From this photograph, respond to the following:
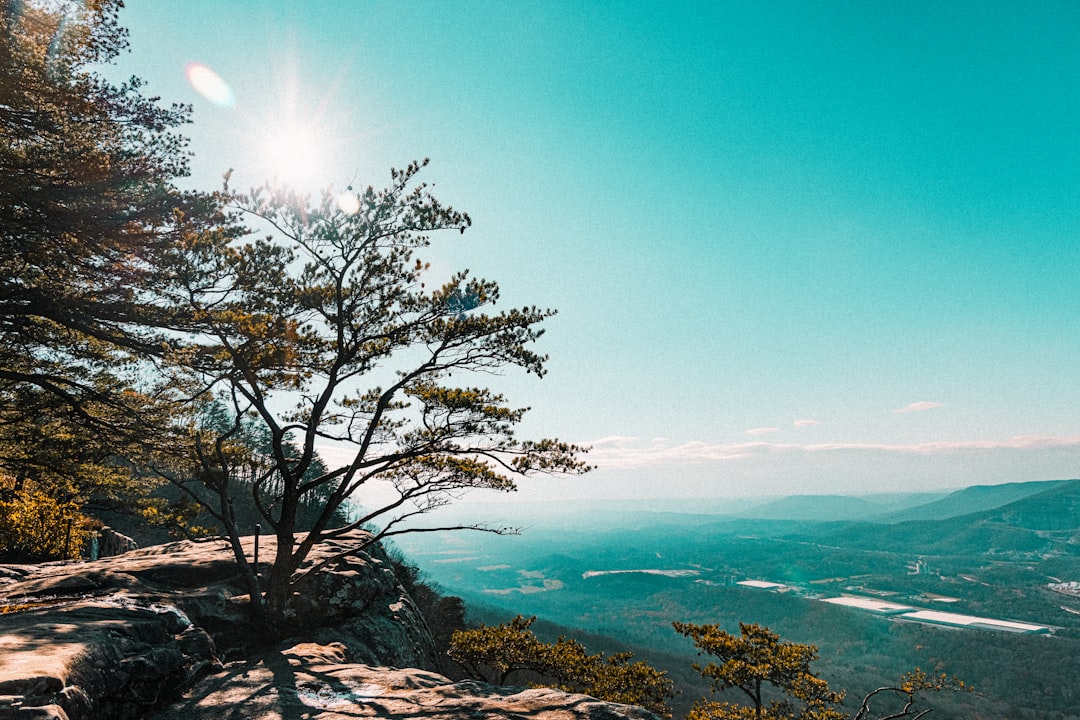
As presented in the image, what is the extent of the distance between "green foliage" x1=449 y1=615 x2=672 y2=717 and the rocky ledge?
8.93ft

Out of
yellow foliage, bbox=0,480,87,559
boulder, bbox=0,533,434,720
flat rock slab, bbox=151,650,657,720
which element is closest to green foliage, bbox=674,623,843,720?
boulder, bbox=0,533,434,720

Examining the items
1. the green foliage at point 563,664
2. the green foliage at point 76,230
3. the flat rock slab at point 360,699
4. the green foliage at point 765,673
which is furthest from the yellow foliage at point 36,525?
Answer: the green foliage at point 765,673

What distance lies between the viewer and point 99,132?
1286 cm

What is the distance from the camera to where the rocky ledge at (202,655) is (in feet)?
19.9

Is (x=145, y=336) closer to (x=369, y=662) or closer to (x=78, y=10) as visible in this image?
(x=78, y=10)

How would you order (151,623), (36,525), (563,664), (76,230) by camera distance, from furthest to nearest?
(563,664) → (36,525) → (76,230) → (151,623)

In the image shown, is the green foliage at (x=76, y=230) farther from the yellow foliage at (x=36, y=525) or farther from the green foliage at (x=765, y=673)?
the green foliage at (x=765, y=673)

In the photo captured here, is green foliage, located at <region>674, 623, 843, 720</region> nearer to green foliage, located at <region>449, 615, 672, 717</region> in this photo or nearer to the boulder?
green foliage, located at <region>449, 615, 672, 717</region>

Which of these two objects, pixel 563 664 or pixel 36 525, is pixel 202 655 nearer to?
pixel 563 664

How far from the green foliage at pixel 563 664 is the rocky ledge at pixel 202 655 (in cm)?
272

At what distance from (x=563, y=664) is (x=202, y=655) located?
41.6 ft

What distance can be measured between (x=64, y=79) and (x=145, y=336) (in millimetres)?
6448

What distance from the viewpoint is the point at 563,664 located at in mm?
18359

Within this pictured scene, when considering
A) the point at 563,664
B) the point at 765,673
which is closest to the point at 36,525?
the point at 563,664
